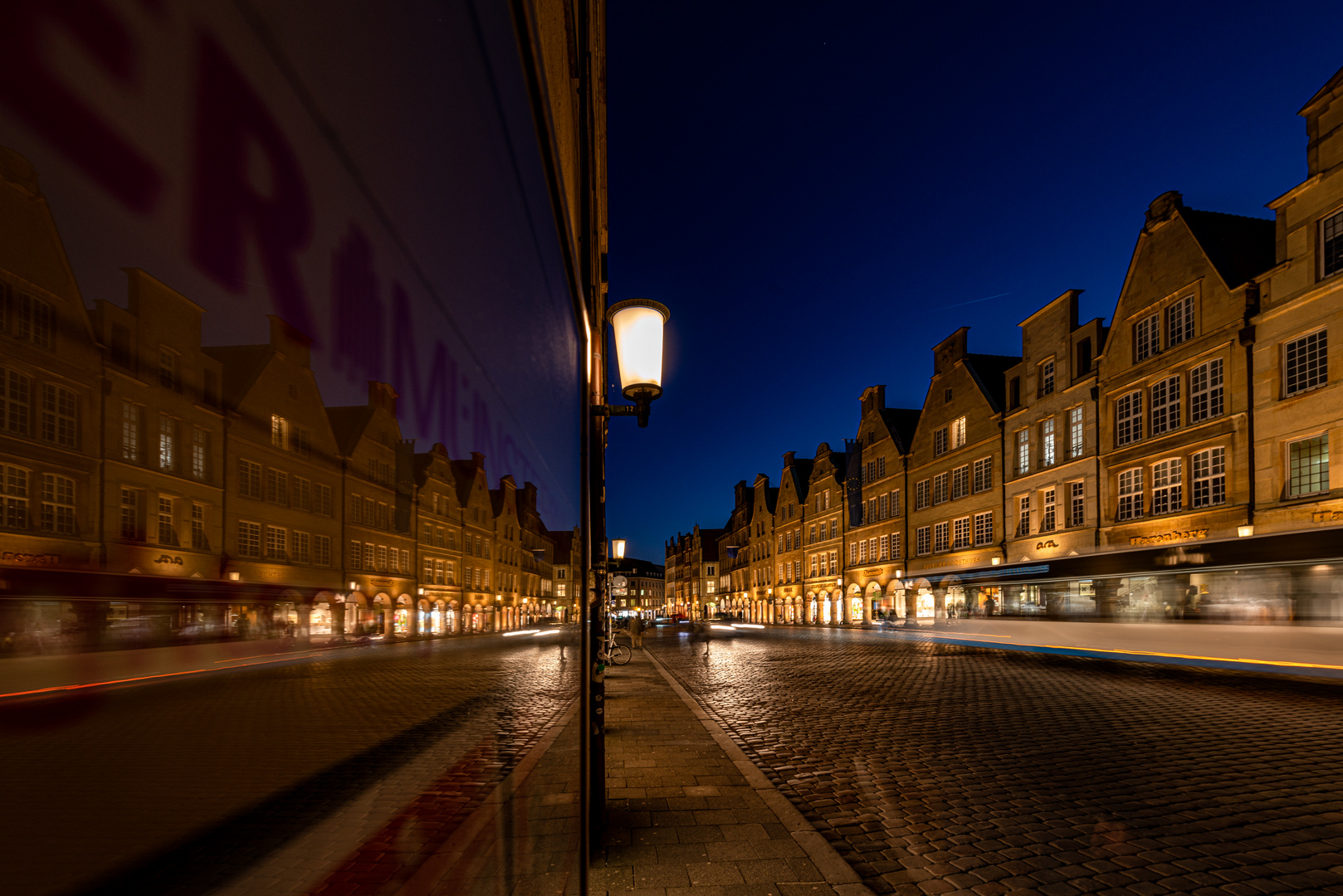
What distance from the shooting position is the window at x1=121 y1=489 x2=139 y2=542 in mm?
859

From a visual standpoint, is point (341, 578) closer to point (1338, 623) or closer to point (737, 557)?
point (1338, 623)

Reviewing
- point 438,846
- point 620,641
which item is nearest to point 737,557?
point 620,641

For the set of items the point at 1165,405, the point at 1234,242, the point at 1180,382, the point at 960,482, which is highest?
the point at 1234,242

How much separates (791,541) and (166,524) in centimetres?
6428

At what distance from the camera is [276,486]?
1131 millimetres

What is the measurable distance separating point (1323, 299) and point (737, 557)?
67.1m

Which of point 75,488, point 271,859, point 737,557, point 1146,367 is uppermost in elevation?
point 1146,367

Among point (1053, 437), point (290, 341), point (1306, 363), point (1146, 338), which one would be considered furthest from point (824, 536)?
point (290, 341)

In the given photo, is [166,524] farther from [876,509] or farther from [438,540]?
[876,509]

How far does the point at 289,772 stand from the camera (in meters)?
1.39

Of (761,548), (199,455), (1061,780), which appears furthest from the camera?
(761,548)

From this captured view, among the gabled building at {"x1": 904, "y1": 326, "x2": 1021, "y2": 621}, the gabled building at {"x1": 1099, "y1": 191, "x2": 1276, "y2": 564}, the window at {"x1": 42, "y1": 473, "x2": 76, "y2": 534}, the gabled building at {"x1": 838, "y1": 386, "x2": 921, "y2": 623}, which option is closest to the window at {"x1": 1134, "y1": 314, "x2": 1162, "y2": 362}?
the gabled building at {"x1": 1099, "y1": 191, "x2": 1276, "y2": 564}

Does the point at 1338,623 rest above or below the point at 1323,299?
below

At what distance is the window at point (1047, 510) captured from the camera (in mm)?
29719
